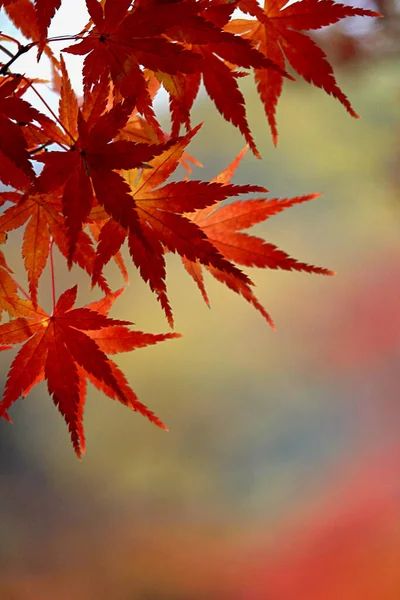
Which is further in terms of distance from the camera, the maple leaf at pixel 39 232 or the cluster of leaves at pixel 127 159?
the maple leaf at pixel 39 232

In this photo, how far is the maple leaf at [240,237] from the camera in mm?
507

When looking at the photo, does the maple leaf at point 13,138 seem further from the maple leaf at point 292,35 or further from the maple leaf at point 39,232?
the maple leaf at point 292,35

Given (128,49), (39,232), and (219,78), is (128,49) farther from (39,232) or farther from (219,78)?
(39,232)

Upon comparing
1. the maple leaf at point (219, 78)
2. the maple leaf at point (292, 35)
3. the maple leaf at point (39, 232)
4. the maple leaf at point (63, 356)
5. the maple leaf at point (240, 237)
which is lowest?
the maple leaf at point (63, 356)

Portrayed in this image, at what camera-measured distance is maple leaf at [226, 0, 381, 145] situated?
43cm

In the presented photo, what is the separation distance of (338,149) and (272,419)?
1803mm

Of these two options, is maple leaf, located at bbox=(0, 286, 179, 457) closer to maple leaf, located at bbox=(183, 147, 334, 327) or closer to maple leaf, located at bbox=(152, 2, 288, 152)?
maple leaf, located at bbox=(183, 147, 334, 327)

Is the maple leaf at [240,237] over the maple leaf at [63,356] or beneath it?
over

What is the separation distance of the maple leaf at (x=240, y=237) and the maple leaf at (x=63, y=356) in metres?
0.09

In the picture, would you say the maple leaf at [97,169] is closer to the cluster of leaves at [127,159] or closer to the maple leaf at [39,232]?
the cluster of leaves at [127,159]

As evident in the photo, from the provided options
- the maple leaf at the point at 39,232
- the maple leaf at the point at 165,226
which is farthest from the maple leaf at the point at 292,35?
the maple leaf at the point at 39,232

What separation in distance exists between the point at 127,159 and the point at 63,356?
20 cm

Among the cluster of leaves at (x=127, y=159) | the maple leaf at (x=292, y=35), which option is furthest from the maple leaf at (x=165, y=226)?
the maple leaf at (x=292, y=35)

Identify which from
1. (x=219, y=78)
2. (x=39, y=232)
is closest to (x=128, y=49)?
(x=219, y=78)
